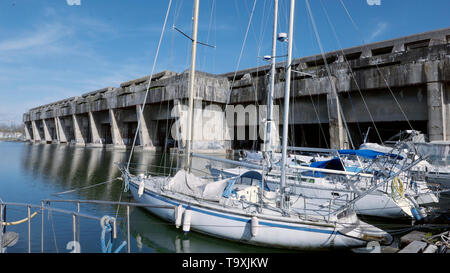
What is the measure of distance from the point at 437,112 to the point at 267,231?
21743 millimetres

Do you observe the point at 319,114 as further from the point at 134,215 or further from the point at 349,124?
the point at 134,215

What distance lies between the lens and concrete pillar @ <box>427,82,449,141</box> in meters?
21.5

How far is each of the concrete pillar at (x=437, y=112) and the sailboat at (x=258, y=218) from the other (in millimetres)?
18656

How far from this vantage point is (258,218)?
7688 mm

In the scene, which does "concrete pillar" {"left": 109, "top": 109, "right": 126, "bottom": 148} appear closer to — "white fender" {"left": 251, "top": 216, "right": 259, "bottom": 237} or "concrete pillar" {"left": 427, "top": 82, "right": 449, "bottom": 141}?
"concrete pillar" {"left": 427, "top": 82, "right": 449, "bottom": 141}

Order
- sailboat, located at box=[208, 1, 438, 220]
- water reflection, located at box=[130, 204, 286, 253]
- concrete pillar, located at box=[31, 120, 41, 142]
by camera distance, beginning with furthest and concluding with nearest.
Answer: concrete pillar, located at box=[31, 120, 41, 142], sailboat, located at box=[208, 1, 438, 220], water reflection, located at box=[130, 204, 286, 253]

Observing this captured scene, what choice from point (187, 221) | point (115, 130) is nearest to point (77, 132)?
point (115, 130)

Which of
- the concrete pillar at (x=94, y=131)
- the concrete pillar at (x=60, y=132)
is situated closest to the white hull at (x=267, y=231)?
the concrete pillar at (x=94, y=131)

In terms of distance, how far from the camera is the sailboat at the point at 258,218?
7418mm

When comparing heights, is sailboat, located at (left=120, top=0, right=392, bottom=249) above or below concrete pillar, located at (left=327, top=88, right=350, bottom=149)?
below

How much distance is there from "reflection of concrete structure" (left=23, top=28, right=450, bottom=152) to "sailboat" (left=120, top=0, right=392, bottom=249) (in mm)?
6551

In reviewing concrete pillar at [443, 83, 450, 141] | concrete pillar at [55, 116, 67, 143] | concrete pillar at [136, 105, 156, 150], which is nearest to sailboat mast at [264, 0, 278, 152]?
concrete pillar at [443, 83, 450, 141]

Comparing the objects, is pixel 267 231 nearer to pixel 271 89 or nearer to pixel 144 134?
pixel 271 89

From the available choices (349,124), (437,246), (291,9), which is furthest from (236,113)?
(437,246)
